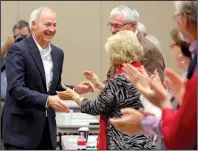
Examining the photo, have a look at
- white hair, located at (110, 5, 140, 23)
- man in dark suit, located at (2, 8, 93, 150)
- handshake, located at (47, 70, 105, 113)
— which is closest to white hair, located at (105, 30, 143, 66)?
handshake, located at (47, 70, 105, 113)

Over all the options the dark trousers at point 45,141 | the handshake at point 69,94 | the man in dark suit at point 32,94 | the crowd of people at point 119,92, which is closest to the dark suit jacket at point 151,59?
the crowd of people at point 119,92

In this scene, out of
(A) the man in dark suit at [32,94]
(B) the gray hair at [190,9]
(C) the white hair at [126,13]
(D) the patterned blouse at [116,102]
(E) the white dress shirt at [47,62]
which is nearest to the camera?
(B) the gray hair at [190,9]

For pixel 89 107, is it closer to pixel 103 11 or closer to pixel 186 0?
pixel 186 0

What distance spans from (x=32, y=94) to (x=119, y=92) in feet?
2.29

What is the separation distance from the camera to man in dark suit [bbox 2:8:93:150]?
3.45 meters

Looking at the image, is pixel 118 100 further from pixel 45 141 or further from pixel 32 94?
pixel 45 141

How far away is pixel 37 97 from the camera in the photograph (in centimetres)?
341

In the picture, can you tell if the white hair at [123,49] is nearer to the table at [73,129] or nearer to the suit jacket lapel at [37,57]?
the suit jacket lapel at [37,57]

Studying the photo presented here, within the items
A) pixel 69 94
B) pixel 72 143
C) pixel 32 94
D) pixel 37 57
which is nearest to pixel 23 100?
pixel 32 94

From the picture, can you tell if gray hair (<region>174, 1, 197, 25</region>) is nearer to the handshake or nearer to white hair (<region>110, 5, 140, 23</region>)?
the handshake

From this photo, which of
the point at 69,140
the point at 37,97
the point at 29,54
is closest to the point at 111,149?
the point at 37,97

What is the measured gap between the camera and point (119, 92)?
2.94m

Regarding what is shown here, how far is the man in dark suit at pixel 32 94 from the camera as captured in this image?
136 inches

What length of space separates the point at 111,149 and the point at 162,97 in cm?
109
